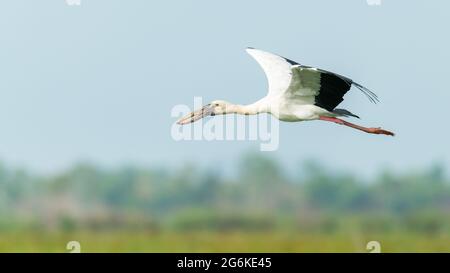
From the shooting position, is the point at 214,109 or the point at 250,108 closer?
the point at 250,108

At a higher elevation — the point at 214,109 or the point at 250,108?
the point at 214,109

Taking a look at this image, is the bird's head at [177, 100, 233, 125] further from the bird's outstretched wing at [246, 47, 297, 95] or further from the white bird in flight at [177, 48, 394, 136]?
the bird's outstretched wing at [246, 47, 297, 95]

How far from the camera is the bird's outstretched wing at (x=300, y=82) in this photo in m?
8.95

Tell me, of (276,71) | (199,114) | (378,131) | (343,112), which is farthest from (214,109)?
(378,131)

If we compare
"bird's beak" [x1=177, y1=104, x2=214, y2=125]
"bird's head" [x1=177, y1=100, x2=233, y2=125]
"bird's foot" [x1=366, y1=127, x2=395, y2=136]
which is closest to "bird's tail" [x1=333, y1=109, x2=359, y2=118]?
"bird's foot" [x1=366, y1=127, x2=395, y2=136]

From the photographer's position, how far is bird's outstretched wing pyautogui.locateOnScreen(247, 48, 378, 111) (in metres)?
8.95

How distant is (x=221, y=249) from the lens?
45.8 feet

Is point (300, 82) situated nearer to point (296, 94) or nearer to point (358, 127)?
point (296, 94)

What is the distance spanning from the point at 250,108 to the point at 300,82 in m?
0.71

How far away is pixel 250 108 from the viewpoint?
9641mm

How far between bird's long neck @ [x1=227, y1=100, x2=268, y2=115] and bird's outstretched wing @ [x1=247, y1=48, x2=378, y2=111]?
131 millimetres

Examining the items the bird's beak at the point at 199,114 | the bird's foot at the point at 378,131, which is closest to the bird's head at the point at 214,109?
the bird's beak at the point at 199,114
